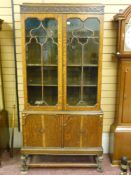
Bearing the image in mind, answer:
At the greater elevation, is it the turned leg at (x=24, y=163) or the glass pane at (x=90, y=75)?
the glass pane at (x=90, y=75)

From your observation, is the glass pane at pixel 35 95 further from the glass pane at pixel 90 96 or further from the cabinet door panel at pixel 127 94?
the cabinet door panel at pixel 127 94

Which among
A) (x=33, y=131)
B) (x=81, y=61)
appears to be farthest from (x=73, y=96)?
(x=33, y=131)

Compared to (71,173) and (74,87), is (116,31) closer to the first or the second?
(74,87)

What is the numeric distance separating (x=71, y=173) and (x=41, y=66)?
1353 mm

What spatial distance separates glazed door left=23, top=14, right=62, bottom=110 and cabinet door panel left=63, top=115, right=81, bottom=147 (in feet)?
0.64

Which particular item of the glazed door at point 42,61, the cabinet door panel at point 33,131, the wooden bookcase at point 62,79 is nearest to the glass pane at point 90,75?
the wooden bookcase at point 62,79

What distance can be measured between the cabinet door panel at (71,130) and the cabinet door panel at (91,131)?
7 cm

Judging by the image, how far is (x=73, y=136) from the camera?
8.92 feet

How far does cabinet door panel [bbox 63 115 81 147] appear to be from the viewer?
2669mm

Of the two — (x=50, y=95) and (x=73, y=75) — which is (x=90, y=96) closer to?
(x=73, y=75)

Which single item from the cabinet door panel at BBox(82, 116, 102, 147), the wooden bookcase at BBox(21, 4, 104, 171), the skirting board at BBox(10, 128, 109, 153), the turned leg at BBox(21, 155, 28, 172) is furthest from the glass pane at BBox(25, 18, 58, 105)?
the skirting board at BBox(10, 128, 109, 153)

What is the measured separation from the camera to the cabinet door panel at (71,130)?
2.67m

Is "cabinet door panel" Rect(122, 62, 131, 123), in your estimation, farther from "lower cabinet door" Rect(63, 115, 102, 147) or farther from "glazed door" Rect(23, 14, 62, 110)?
"glazed door" Rect(23, 14, 62, 110)

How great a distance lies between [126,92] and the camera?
9.07 feet
